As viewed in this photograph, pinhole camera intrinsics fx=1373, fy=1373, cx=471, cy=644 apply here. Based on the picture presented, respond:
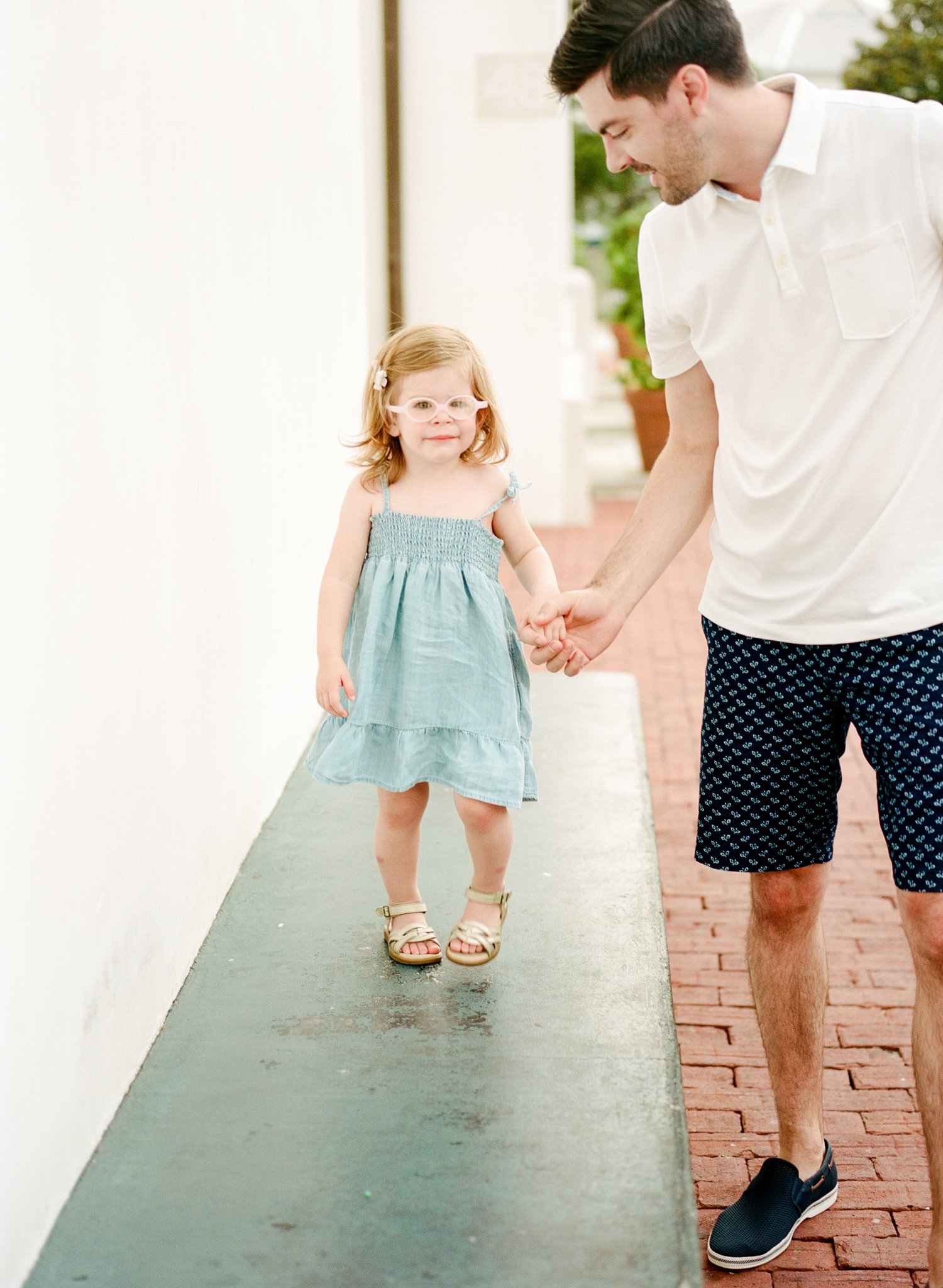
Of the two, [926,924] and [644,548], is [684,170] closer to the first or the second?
[644,548]

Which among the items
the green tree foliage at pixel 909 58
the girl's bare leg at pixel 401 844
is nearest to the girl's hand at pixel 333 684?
the girl's bare leg at pixel 401 844

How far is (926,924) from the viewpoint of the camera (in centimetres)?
218

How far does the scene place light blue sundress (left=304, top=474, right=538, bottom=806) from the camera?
2732 millimetres

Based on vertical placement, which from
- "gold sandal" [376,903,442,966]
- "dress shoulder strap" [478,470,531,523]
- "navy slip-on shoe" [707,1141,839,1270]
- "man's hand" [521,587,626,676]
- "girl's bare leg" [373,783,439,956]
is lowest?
"navy slip-on shoe" [707,1141,839,1270]

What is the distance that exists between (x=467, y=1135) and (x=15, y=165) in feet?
5.07

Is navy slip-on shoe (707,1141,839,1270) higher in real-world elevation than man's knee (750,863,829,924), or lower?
lower

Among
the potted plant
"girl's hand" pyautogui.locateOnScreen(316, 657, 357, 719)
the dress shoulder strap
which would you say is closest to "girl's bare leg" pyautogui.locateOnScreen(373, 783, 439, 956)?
"girl's hand" pyautogui.locateOnScreen(316, 657, 357, 719)

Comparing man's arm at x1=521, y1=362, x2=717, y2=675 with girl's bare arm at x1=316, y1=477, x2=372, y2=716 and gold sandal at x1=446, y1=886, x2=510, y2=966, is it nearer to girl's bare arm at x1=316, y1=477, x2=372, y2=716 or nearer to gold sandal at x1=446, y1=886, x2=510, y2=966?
girl's bare arm at x1=316, y1=477, x2=372, y2=716

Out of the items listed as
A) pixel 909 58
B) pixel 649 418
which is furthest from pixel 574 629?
pixel 909 58

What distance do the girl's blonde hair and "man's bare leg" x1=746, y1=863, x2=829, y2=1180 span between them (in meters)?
1.04

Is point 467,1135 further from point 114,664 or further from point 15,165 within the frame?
point 15,165

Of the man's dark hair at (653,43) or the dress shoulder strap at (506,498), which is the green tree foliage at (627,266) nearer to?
the dress shoulder strap at (506,498)

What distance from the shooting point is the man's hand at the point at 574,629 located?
2572 mm

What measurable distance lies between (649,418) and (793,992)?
9.65 m
